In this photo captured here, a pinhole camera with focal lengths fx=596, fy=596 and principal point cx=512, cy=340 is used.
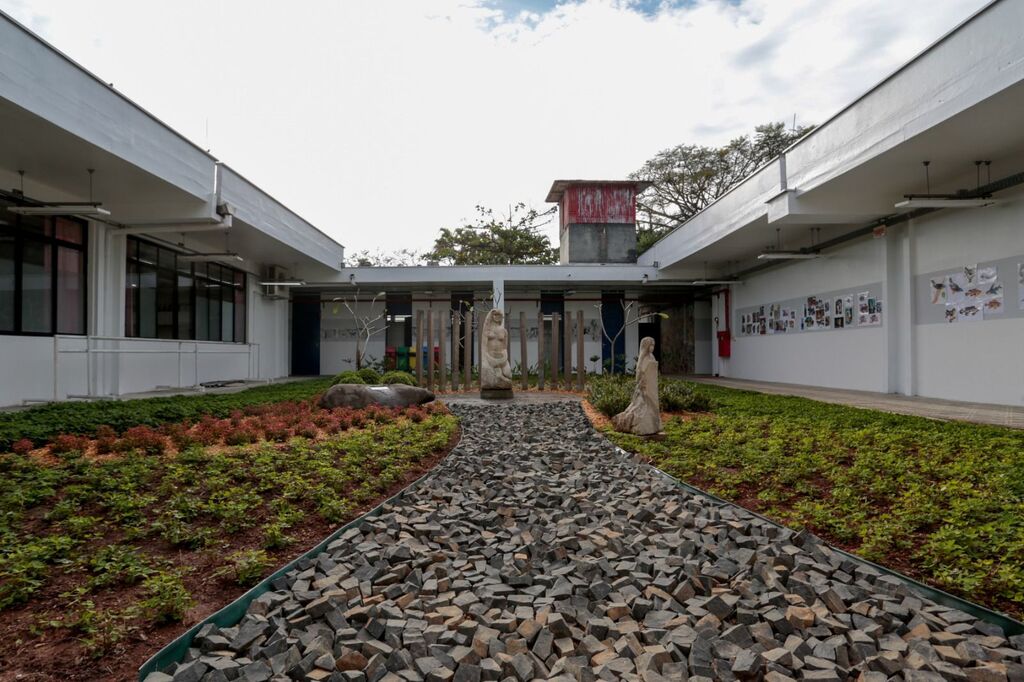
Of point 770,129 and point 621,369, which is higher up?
point 770,129

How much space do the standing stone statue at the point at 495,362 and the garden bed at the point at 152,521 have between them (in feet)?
16.4

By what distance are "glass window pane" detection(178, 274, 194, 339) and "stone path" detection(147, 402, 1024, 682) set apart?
38.7ft

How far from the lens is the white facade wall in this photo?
902 centimetres

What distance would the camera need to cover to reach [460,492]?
4.93m

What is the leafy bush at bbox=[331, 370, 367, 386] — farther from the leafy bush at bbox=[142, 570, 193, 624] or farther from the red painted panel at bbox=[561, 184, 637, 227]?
the red painted panel at bbox=[561, 184, 637, 227]

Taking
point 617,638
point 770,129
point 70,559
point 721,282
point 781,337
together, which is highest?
point 770,129

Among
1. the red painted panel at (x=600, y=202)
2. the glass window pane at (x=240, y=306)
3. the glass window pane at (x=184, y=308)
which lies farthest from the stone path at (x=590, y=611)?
the red painted panel at (x=600, y=202)

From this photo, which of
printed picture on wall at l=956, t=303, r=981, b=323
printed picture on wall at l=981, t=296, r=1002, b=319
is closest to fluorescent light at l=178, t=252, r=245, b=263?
printed picture on wall at l=956, t=303, r=981, b=323

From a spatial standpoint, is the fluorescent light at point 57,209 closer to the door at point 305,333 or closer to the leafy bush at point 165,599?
the leafy bush at point 165,599

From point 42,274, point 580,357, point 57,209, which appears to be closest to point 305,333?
point 580,357

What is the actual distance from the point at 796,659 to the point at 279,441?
550 cm

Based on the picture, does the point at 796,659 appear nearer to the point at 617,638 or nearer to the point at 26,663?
the point at 617,638

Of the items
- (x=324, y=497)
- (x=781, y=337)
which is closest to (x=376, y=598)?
(x=324, y=497)

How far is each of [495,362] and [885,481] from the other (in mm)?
8039
